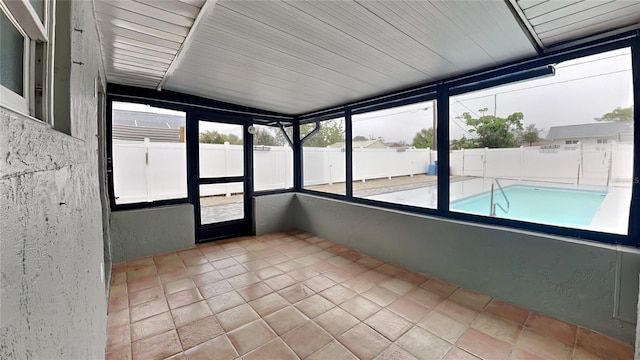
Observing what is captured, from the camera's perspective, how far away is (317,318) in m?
2.35

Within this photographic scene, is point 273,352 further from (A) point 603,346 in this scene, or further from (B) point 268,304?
(A) point 603,346

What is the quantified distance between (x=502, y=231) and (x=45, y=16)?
340 cm

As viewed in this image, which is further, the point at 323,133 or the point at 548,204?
the point at 323,133

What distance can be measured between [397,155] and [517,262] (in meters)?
1.92

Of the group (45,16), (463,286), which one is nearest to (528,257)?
(463,286)

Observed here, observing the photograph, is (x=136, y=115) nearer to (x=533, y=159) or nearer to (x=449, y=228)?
(x=449, y=228)

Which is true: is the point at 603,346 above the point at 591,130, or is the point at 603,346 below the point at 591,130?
below

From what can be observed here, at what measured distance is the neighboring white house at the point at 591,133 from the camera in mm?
2064

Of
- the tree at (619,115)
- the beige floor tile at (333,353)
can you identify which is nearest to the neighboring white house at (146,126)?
the beige floor tile at (333,353)

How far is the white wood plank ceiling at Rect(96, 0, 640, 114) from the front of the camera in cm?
175

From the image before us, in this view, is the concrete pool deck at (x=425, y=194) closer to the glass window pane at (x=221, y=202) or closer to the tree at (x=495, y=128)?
the glass window pane at (x=221, y=202)

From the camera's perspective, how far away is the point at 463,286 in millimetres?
2809

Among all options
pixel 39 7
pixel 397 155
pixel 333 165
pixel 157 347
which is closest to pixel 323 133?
pixel 333 165

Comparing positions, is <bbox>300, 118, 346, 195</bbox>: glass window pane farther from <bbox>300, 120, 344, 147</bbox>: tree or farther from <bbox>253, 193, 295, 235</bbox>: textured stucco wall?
<bbox>253, 193, 295, 235</bbox>: textured stucco wall
